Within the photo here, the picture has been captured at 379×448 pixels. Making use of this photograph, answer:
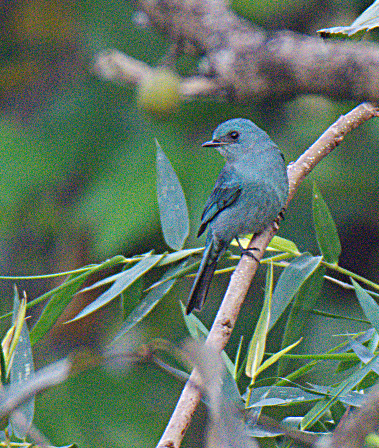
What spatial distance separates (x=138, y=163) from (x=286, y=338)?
1.53 m

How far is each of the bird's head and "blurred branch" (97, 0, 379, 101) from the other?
18cm

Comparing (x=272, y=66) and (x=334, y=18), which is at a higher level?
(x=334, y=18)

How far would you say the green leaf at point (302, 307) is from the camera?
811 millimetres

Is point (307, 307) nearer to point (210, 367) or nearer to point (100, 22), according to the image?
point (210, 367)

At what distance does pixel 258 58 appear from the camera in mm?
1487

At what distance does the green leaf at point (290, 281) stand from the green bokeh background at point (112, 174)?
1118mm

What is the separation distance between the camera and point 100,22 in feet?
8.50

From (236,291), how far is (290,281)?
10 centimetres

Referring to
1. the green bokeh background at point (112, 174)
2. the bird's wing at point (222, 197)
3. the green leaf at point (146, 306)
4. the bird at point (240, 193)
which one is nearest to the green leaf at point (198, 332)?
the green leaf at point (146, 306)

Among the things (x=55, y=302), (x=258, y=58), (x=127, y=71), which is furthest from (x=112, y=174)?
(x=55, y=302)

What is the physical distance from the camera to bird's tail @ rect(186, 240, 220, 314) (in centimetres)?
100

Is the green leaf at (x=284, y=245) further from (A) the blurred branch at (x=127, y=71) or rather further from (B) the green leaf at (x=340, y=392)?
(A) the blurred branch at (x=127, y=71)

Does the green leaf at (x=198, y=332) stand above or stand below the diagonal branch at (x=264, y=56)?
below

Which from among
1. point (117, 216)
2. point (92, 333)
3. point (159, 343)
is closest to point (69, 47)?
point (117, 216)
